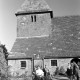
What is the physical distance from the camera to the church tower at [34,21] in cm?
3209

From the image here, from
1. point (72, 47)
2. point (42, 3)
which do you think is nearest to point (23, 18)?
point (42, 3)

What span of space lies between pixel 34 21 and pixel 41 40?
Result: 3.99 meters

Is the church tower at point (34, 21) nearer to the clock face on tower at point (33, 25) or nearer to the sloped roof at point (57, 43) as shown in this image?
the clock face on tower at point (33, 25)

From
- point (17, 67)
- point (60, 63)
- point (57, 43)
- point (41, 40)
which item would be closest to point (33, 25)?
point (41, 40)

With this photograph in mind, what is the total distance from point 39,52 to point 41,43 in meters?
2.07

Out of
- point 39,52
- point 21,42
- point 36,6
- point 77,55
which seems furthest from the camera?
point 36,6

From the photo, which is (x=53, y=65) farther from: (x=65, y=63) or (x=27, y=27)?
(x=27, y=27)

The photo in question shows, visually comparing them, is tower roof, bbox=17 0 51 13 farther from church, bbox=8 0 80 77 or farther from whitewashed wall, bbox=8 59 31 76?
whitewashed wall, bbox=8 59 31 76

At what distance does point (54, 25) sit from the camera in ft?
108

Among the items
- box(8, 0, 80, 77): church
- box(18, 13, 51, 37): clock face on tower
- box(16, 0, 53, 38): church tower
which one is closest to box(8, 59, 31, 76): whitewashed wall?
box(8, 0, 80, 77): church

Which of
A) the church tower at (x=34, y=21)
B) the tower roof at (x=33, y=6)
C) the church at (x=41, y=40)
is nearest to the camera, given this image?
the church at (x=41, y=40)

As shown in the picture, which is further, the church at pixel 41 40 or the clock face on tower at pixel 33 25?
the clock face on tower at pixel 33 25

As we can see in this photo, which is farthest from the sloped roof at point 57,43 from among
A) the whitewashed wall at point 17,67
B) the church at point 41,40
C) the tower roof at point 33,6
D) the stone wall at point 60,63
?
the tower roof at point 33,6

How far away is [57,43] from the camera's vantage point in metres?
29.5
